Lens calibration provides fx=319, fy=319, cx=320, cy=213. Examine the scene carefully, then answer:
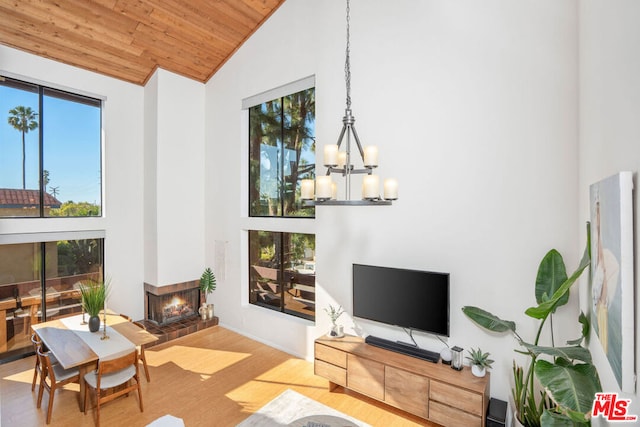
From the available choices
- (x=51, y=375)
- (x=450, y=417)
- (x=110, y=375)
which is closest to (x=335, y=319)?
(x=450, y=417)

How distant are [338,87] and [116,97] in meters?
4.12

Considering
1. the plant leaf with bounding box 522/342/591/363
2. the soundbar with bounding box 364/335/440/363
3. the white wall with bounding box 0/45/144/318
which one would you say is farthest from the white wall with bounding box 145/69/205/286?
the plant leaf with bounding box 522/342/591/363

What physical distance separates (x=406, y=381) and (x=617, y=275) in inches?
92.7

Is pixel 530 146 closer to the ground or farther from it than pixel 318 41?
closer to the ground

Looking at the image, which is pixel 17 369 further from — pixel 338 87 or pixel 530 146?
pixel 530 146

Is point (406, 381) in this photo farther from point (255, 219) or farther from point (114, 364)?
point (255, 219)

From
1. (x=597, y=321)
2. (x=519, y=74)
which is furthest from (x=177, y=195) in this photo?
(x=597, y=321)

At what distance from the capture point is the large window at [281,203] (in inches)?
195

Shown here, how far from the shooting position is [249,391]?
3.89 metres

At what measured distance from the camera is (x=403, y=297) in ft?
11.7

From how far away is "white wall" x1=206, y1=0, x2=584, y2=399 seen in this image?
2840mm

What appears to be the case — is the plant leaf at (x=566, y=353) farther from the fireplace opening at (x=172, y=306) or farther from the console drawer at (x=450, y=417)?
the fireplace opening at (x=172, y=306)

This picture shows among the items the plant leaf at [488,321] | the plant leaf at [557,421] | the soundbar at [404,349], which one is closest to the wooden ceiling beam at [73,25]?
the soundbar at [404,349]

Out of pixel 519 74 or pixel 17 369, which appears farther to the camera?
pixel 17 369
